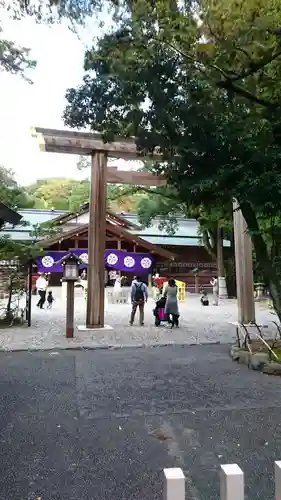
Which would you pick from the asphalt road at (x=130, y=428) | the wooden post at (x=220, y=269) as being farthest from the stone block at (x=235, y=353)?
the wooden post at (x=220, y=269)

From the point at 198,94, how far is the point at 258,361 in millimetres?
3919

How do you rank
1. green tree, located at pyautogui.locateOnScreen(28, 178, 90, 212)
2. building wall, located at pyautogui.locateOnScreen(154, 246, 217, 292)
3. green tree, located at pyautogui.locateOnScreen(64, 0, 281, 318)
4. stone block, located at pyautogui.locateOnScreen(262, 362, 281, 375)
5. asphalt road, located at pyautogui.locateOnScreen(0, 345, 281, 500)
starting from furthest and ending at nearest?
green tree, located at pyautogui.locateOnScreen(28, 178, 90, 212)
building wall, located at pyautogui.locateOnScreen(154, 246, 217, 292)
stone block, located at pyautogui.locateOnScreen(262, 362, 281, 375)
green tree, located at pyautogui.locateOnScreen(64, 0, 281, 318)
asphalt road, located at pyautogui.locateOnScreen(0, 345, 281, 500)

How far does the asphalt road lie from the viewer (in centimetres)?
269

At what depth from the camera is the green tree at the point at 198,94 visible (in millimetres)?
4336

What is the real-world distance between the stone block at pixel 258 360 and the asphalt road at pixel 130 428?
0.64ft

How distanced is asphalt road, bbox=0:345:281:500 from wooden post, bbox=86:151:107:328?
3507 millimetres

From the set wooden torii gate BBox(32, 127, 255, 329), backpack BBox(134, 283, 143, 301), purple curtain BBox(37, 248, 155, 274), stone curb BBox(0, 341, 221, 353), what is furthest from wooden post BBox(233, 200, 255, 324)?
purple curtain BBox(37, 248, 155, 274)

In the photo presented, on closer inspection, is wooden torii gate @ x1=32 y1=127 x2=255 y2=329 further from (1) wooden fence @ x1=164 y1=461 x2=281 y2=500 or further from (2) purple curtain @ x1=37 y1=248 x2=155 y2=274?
(2) purple curtain @ x1=37 y1=248 x2=155 y2=274

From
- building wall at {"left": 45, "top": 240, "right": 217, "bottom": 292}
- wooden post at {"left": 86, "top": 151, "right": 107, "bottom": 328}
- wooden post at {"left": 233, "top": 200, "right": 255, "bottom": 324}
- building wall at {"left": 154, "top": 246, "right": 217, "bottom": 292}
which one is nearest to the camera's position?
wooden post at {"left": 86, "top": 151, "right": 107, "bottom": 328}

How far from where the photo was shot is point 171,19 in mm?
4316

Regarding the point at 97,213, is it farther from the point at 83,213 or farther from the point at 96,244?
the point at 83,213

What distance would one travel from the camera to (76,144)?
31.7 ft

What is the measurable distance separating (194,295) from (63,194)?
22.2m

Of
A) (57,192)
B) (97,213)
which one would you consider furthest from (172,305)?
(57,192)
